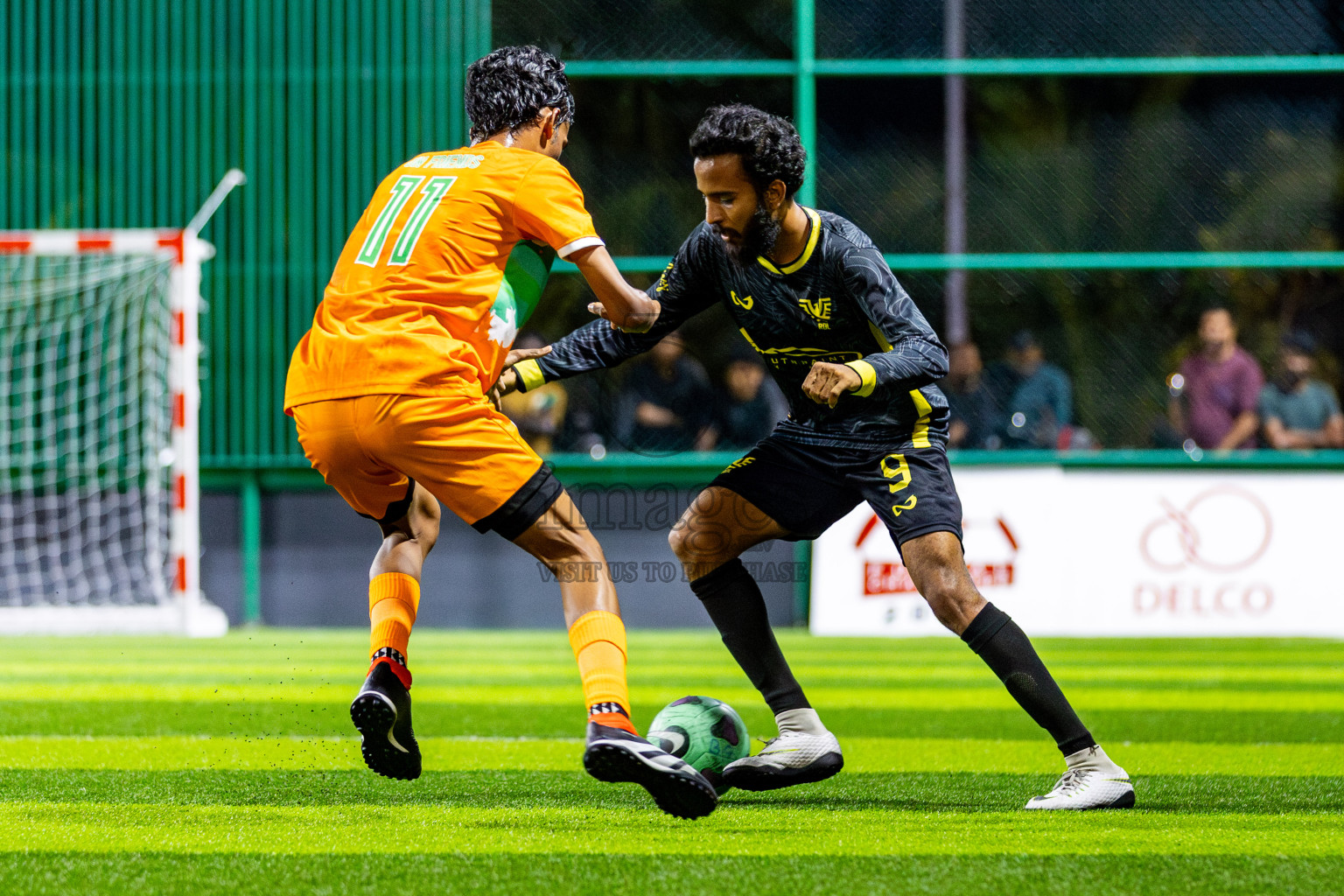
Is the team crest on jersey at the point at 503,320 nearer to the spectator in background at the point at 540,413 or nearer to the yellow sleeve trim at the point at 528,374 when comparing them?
the yellow sleeve trim at the point at 528,374

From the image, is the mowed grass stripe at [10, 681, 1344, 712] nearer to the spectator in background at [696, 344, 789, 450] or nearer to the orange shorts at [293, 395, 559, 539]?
the orange shorts at [293, 395, 559, 539]

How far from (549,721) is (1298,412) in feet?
26.8

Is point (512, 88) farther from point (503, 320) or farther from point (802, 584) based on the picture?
point (802, 584)

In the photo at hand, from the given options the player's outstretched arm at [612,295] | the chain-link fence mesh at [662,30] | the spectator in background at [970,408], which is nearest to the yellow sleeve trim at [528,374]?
the player's outstretched arm at [612,295]

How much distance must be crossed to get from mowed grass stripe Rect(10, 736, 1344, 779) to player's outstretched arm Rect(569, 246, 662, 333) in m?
1.71

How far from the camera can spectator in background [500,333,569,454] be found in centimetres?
1280

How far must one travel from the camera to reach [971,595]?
4316 mm

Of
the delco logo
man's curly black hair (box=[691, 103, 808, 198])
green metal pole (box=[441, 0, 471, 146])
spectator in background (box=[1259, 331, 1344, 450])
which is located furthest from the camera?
green metal pole (box=[441, 0, 471, 146])

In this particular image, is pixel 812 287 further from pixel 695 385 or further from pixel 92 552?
pixel 92 552

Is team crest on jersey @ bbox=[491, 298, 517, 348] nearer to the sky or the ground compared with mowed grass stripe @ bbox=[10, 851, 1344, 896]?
nearer to the sky

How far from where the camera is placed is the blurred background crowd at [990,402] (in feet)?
40.7

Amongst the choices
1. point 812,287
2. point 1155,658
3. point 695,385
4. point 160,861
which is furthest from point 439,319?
point 695,385

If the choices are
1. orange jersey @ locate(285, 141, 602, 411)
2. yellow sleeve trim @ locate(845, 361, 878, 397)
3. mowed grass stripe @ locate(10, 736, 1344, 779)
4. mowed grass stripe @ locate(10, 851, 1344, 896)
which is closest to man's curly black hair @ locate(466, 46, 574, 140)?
orange jersey @ locate(285, 141, 602, 411)

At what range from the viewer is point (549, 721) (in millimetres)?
6680
